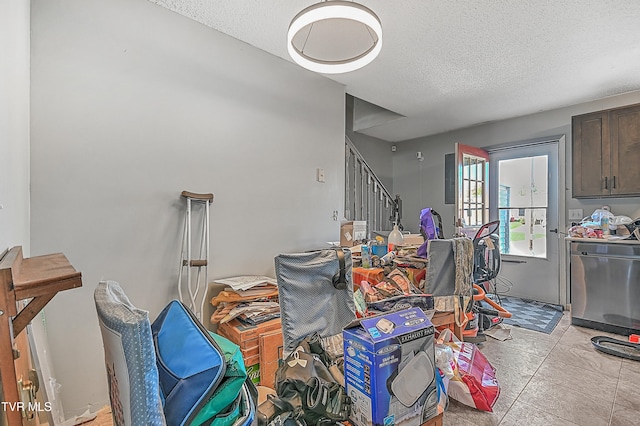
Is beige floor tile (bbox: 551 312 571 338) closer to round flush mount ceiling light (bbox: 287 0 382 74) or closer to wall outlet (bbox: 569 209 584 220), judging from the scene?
wall outlet (bbox: 569 209 584 220)

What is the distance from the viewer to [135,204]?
2.04m

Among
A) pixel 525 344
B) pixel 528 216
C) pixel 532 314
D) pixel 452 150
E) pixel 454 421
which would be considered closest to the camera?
pixel 454 421

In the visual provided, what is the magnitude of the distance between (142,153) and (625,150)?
4.91 meters

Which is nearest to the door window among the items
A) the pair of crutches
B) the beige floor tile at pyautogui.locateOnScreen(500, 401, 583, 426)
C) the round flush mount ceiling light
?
the beige floor tile at pyautogui.locateOnScreen(500, 401, 583, 426)

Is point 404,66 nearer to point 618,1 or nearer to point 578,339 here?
point 618,1

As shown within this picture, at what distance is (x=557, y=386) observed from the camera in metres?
2.20

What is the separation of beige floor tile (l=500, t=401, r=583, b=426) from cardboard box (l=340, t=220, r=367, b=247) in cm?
174

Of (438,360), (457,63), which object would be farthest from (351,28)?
(438,360)

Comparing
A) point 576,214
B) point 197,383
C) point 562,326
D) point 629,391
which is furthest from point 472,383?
point 576,214

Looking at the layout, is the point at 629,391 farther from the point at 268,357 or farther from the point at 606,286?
the point at 268,357

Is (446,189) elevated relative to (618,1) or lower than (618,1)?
lower

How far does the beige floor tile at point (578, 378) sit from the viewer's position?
2.15 m

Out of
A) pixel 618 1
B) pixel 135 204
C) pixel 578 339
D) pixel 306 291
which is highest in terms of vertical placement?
pixel 618 1

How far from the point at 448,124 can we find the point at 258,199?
144 inches
